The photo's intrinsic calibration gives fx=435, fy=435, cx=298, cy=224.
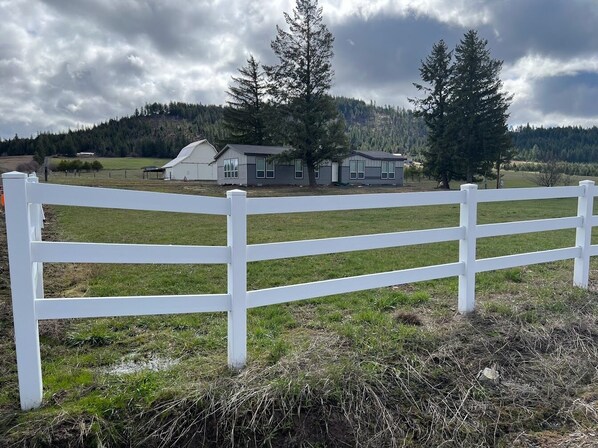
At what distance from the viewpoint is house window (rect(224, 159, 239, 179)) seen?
4234 centimetres

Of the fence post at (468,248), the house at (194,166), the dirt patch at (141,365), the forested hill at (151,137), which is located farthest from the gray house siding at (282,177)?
the dirt patch at (141,365)

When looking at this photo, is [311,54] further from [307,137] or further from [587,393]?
[587,393]

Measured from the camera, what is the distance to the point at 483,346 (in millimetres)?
3908

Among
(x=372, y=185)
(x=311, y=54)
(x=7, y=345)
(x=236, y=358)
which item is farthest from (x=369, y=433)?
(x=372, y=185)

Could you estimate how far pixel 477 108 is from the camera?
37.6 m

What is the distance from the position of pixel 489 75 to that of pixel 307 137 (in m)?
16.4

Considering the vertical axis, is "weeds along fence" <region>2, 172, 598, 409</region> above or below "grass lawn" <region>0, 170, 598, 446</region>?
above

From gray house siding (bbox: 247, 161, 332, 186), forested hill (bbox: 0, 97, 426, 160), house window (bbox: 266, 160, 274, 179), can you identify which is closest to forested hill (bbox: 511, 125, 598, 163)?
forested hill (bbox: 0, 97, 426, 160)

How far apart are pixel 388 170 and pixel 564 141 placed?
84334 mm

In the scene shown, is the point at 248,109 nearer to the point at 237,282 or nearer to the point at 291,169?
the point at 291,169

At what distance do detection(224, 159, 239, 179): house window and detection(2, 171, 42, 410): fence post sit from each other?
131 feet

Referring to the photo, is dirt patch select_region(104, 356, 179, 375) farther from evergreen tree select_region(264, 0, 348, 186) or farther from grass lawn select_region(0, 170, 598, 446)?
evergreen tree select_region(264, 0, 348, 186)

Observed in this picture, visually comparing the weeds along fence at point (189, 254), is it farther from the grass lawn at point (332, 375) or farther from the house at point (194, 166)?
the house at point (194, 166)

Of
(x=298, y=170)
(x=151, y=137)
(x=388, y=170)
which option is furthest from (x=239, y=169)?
(x=151, y=137)
